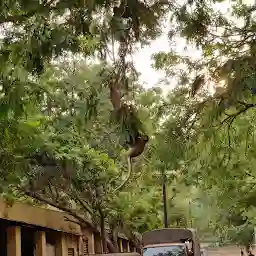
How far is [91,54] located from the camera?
23.6 feet

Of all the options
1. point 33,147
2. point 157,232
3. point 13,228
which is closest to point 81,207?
point 157,232

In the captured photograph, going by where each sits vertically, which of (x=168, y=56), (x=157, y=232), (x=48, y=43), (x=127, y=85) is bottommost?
(x=157, y=232)

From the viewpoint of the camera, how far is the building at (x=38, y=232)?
1406 centimetres

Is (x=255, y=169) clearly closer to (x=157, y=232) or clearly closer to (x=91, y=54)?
(x=157, y=232)

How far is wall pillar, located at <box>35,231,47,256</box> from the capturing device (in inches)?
630

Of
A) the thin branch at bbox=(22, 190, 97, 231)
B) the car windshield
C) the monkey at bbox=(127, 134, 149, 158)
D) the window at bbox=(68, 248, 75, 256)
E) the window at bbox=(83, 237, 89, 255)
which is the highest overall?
the thin branch at bbox=(22, 190, 97, 231)

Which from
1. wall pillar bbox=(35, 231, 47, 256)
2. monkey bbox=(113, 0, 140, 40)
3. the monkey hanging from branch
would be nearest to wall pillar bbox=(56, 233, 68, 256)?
wall pillar bbox=(35, 231, 47, 256)

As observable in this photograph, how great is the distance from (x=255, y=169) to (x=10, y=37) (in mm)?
9736

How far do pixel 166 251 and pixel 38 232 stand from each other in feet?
12.6

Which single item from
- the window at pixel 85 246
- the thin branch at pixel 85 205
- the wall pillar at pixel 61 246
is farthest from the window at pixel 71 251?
Answer: the window at pixel 85 246

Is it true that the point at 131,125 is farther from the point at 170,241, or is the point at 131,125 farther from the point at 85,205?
the point at 85,205

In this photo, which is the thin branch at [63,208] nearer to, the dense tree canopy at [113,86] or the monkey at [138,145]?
the dense tree canopy at [113,86]

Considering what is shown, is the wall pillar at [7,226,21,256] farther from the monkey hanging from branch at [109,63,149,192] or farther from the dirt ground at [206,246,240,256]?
the dirt ground at [206,246,240,256]

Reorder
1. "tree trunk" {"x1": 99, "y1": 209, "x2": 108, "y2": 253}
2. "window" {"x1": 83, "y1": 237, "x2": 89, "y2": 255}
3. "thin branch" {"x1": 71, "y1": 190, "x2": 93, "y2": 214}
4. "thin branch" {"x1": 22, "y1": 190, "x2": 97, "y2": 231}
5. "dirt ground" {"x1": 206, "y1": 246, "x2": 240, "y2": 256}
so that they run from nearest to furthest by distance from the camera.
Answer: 1. "thin branch" {"x1": 22, "y1": 190, "x2": 97, "y2": 231}
2. "thin branch" {"x1": 71, "y1": 190, "x2": 93, "y2": 214}
3. "tree trunk" {"x1": 99, "y1": 209, "x2": 108, "y2": 253}
4. "window" {"x1": 83, "y1": 237, "x2": 89, "y2": 255}
5. "dirt ground" {"x1": 206, "y1": 246, "x2": 240, "y2": 256}
